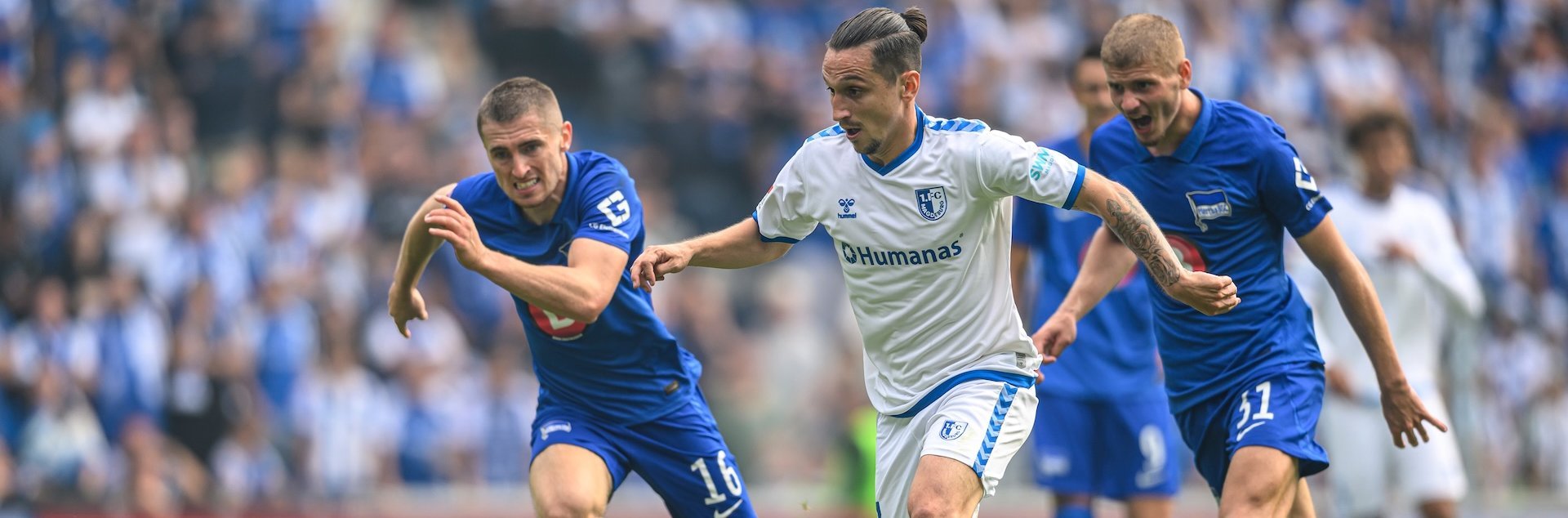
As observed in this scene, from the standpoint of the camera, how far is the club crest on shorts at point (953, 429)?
634cm

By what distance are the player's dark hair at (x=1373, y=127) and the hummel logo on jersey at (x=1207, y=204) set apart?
3.21 metres

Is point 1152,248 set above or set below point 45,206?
above

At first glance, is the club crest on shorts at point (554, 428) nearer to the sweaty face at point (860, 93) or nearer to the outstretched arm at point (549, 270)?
the outstretched arm at point (549, 270)

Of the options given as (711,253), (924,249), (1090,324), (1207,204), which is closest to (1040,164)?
(924,249)

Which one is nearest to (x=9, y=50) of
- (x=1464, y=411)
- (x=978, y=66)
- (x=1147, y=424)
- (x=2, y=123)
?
(x=2, y=123)

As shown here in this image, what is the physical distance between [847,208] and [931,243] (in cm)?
36

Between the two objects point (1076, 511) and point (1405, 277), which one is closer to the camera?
point (1076, 511)

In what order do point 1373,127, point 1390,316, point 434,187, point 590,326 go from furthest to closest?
point 434,187, point 1390,316, point 1373,127, point 590,326

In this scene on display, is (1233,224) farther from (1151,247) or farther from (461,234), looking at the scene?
(461,234)

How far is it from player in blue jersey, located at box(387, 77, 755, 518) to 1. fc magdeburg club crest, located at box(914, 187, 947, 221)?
132 cm

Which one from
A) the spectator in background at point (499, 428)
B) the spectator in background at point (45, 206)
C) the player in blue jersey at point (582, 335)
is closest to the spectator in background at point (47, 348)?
the spectator in background at point (45, 206)

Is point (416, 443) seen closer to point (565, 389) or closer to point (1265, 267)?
point (565, 389)

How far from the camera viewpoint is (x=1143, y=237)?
626 cm

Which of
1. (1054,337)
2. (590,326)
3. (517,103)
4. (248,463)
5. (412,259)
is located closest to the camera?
(1054,337)
